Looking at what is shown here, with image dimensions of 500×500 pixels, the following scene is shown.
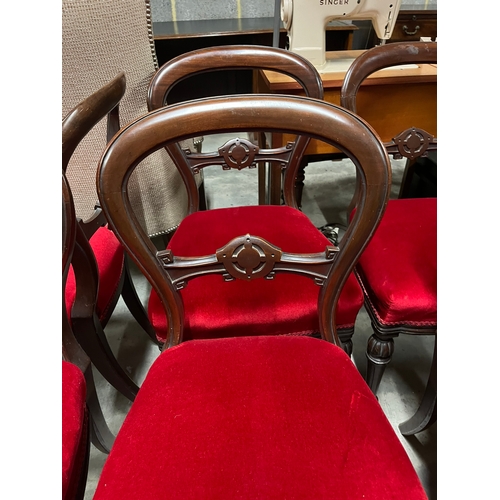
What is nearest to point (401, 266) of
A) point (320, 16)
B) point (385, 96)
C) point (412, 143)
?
point (412, 143)

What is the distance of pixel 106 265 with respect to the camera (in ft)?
2.77

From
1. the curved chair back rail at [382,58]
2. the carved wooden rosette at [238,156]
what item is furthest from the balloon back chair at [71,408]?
the curved chair back rail at [382,58]

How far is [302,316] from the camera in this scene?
0.67 metres

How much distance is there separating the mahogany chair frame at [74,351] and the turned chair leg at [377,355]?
0.56 metres

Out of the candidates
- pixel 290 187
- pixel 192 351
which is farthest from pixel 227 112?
pixel 290 187

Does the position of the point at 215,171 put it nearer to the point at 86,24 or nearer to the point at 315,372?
the point at 86,24

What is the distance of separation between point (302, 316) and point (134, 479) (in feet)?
1.18

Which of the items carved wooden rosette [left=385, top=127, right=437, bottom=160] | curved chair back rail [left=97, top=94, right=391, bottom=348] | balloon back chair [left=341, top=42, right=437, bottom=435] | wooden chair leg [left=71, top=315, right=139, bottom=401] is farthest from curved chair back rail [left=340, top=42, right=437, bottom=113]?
wooden chair leg [left=71, top=315, right=139, bottom=401]

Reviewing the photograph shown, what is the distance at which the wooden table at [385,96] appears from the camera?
3.68ft

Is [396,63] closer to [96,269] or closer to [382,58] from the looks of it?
[382,58]

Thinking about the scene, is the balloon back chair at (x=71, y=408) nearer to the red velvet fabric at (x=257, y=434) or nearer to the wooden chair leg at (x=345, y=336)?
the red velvet fabric at (x=257, y=434)

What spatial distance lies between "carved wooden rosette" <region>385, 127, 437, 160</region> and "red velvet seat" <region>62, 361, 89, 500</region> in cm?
80

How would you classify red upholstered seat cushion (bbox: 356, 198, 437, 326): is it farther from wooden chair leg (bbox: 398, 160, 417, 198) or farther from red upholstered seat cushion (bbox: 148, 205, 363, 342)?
wooden chair leg (bbox: 398, 160, 417, 198)

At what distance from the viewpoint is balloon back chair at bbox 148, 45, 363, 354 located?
667mm
